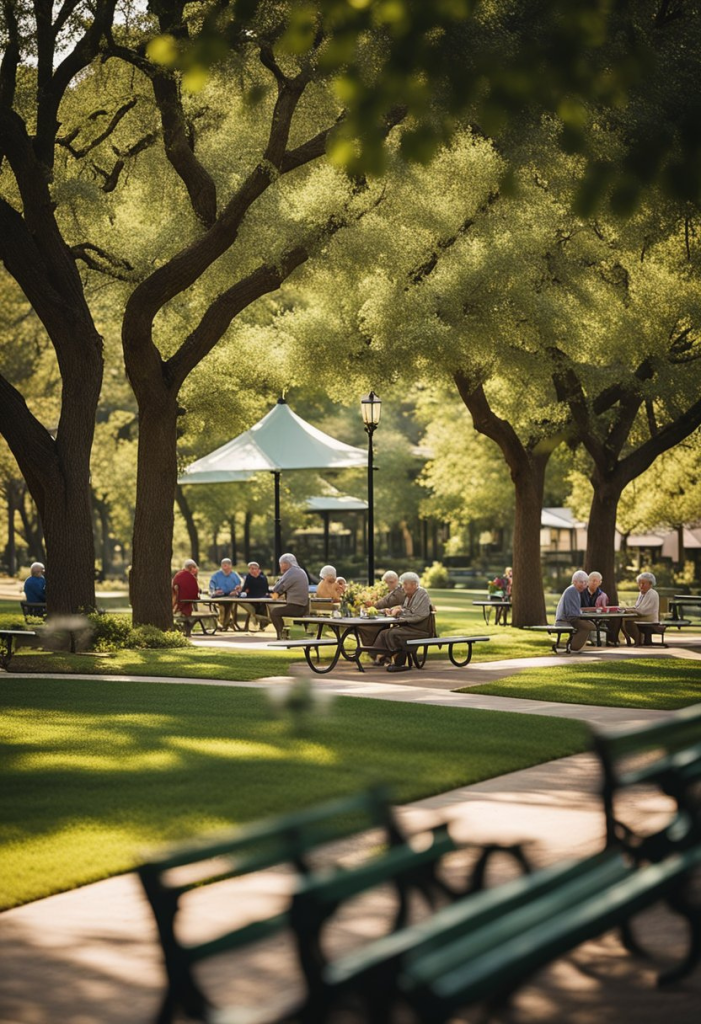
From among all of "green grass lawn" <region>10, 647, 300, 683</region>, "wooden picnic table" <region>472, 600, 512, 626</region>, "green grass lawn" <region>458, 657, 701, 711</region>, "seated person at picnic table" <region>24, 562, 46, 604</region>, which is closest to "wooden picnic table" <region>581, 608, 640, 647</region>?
"green grass lawn" <region>458, 657, 701, 711</region>

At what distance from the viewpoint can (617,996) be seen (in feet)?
18.2

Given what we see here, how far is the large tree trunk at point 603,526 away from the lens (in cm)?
2853

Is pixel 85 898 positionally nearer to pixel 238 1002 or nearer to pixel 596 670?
pixel 238 1002

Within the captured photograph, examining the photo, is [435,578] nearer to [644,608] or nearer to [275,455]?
[275,455]

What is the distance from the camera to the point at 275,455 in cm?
3153

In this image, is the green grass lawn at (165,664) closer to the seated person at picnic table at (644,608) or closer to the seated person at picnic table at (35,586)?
the seated person at picnic table at (35,586)

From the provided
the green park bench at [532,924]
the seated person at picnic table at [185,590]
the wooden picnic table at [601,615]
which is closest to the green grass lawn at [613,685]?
the wooden picnic table at [601,615]

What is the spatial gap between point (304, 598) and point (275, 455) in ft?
25.7

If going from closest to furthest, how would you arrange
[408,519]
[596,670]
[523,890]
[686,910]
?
1. [523,890]
2. [686,910]
3. [596,670]
4. [408,519]

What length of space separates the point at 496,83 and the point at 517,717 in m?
8.53

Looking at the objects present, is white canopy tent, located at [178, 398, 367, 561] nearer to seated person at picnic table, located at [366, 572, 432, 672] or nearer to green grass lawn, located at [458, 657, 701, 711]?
seated person at picnic table, located at [366, 572, 432, 672]

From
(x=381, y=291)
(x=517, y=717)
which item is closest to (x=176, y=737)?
(x=517, y=717)

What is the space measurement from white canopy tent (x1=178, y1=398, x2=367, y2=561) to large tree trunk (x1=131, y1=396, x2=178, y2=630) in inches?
300

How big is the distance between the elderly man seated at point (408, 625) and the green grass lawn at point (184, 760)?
12.8ft
